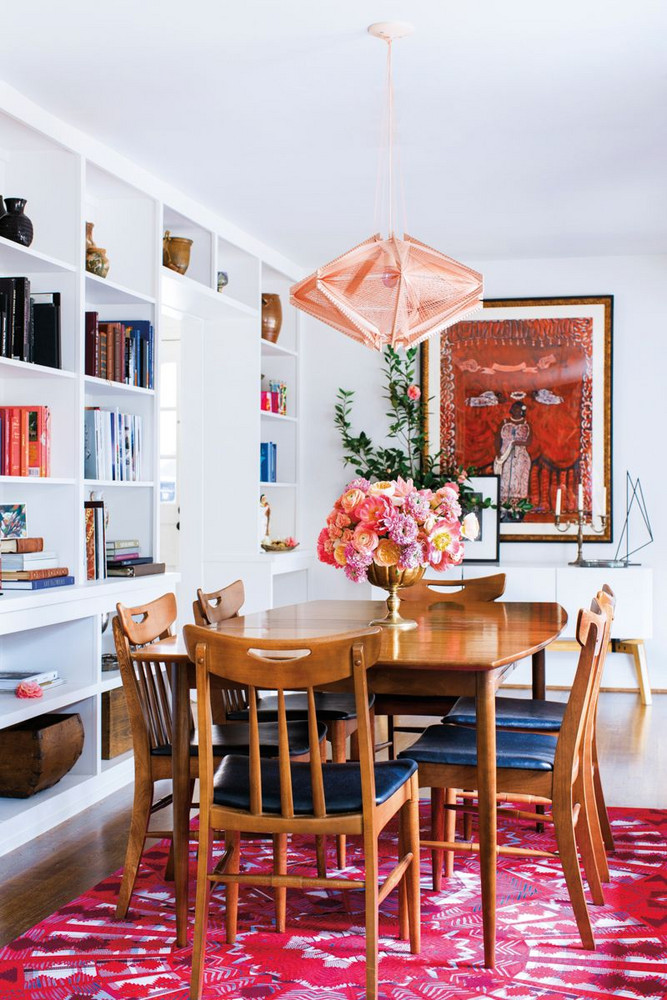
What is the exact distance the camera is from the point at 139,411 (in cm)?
488

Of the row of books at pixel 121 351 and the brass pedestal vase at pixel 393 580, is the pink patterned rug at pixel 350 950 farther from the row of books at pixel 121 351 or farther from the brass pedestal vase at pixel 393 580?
the row of books at pixel 121 351

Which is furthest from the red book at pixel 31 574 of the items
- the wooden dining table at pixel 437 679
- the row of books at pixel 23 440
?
the wooden dining table at pixel 437 679

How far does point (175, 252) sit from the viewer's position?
5.19 meters

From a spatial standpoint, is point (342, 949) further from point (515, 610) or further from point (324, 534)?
point (515, 610)

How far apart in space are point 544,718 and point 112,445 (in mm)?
2245

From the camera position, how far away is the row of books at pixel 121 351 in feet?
14.6

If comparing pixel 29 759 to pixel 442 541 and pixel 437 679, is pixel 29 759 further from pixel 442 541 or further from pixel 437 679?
pixel 437 679

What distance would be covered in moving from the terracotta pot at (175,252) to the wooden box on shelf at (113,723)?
2033mm

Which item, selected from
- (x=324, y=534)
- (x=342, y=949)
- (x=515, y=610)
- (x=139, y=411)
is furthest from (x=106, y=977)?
(x=139, y=411)

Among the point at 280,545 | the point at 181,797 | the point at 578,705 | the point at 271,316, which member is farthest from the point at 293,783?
the point at 271,316

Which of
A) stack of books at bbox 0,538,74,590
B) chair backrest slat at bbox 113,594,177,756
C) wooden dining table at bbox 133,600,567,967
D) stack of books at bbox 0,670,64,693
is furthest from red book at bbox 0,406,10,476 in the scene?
wooden dining table at bbox 133,600,567,967

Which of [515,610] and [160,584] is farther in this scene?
[160,584]

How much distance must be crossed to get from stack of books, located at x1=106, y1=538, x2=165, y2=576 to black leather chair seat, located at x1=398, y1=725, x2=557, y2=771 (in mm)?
1910

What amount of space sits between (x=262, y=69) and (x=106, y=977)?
113 inches
